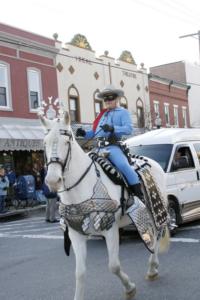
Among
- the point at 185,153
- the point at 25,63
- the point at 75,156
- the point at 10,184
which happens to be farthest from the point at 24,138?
the point at 75,156

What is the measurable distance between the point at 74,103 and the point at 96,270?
69.9 feet

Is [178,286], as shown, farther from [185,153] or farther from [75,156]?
[185,153]

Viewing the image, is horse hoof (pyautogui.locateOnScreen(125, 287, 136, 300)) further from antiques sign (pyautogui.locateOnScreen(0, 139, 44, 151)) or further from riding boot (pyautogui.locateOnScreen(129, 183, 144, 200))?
antiques sign (pyautogui.locateOnScreen(0, 139, 44, 151))

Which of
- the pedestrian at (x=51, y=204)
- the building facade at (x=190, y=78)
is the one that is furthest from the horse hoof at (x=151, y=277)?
the building facade at (x=190, y=78)

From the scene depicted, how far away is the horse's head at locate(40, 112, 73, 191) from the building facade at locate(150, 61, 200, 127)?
3825 cm

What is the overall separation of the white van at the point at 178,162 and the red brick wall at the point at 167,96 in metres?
24.5

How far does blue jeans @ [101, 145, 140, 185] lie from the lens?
6305 mm

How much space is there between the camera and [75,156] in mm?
5621

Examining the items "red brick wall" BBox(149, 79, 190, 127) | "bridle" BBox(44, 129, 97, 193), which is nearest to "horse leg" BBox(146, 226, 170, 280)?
"bridle" BBox(44, 129, 97, 193)

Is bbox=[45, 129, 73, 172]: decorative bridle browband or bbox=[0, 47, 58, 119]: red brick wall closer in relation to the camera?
bbox=[45, 129, 73, 172]: decorative bridle browband

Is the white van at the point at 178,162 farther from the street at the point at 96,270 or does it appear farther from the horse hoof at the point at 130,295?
the horse hoof at the point at 130,295

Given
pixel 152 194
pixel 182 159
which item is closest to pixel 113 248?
pixel 152 194

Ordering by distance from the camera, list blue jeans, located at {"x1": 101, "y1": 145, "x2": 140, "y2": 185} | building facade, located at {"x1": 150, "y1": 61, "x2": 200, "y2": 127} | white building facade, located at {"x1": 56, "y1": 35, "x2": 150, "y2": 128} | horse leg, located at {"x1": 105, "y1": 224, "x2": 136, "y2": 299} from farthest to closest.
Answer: building facade, located at {"x1": 150, "y1": 61, "x2": 200, "y2": 127}
white building facade, located at {"x1": 56, "y1": 35, "x2": 150, "y2": 128}
blue jeans, located at {"x1": 101, "y1": 145, "x2": 140, "y2": 185}
horse leg, located at {"x1": 105, "y1": 224, "x2": 136, "y2": 299}

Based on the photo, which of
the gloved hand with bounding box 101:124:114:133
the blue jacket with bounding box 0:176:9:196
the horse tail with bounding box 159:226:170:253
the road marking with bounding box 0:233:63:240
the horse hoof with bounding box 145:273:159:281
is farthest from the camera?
the blue jacket with bounding box 0:176:9:196
